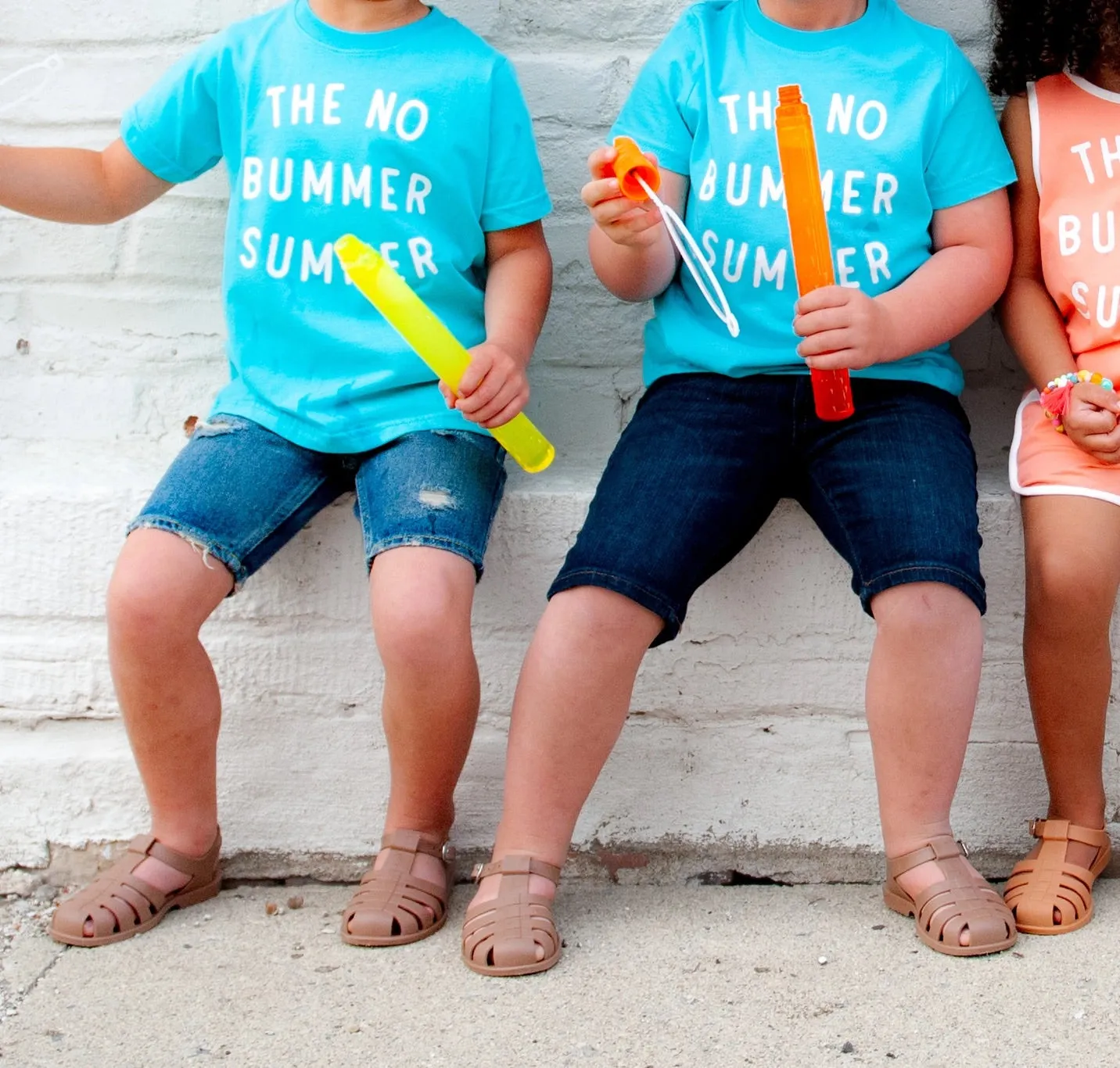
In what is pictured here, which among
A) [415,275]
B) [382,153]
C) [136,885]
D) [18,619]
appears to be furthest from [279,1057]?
[382,153]

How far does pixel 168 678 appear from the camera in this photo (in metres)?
1.20

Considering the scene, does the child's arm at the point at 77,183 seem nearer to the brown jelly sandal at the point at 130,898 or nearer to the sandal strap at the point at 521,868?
the brown jelly sandal at the point at 130,898

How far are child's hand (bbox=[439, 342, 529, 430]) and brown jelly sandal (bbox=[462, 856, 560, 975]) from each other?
39 centimetres

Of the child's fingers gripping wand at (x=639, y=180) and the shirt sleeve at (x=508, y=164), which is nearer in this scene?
the child's fingers gripping wand at (x=639, y=180)

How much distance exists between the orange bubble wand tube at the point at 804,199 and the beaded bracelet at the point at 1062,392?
248 millimetres

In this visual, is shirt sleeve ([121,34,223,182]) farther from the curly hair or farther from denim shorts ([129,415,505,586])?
the curly hair

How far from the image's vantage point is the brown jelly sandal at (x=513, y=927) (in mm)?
1109

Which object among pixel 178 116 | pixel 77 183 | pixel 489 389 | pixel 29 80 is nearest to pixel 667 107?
pixel 489 389

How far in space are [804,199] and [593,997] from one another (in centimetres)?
67

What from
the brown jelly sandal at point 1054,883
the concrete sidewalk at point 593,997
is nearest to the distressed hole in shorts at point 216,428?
the concrete sidewalk at point 593,997

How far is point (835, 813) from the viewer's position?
1.34 m

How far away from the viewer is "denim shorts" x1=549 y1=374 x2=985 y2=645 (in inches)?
45.7

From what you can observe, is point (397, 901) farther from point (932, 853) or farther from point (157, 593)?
point (932, 853)

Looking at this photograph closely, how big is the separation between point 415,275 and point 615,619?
417mm
